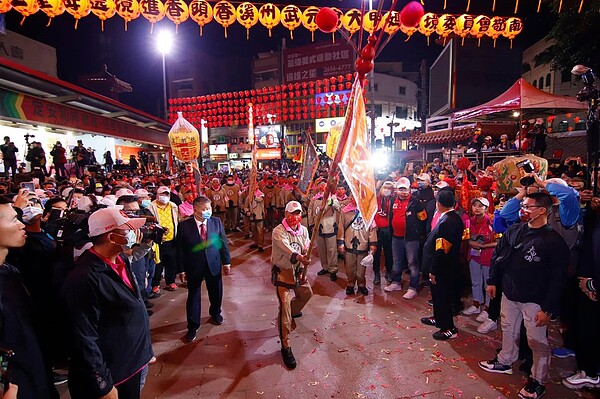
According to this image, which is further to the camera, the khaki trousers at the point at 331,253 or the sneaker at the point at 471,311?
the khaki trousers at the point at 331,253

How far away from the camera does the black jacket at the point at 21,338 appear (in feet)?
7.00

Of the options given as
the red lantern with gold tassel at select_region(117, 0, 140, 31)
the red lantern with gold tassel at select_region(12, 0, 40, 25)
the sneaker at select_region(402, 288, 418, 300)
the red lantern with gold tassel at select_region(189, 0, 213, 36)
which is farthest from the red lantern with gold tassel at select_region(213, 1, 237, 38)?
the sneaker at select_region(402, 288, 418, 300)

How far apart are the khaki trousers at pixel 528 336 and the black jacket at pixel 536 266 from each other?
0.47ft

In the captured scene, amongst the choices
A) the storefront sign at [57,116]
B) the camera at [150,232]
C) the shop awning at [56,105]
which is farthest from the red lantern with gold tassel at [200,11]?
the camera at [150,232]

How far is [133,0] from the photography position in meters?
9.29

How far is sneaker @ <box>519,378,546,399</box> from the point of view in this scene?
3.76 metres

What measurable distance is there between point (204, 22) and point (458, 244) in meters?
9.95

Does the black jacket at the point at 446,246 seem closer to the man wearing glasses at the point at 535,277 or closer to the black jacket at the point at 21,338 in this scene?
the man wearing glasses at the point at 535,277

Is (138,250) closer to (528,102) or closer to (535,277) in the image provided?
(535,277)

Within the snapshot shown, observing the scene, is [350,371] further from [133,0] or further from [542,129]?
[542,129]

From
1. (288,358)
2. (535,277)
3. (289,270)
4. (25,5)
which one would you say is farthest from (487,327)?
(25,5)

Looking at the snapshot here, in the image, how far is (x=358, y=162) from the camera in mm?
3312

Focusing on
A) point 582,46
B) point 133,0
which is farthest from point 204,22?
point 582,46

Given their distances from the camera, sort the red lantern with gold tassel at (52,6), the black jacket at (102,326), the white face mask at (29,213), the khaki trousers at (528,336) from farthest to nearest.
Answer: the red lantern with gold tassel at (52,6) → the white face mask at (29,213) → the khaki trousers at (528,336) → the black jacket at (102,326)
